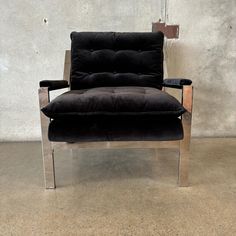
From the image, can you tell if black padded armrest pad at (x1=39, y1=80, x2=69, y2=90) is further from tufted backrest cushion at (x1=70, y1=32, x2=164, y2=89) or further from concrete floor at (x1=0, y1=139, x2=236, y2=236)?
concrete floor at (x1=0, y1=139, x2=236, y2=236)

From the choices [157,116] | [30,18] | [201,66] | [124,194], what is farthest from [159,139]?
[30,18]

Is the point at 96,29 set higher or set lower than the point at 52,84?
higher

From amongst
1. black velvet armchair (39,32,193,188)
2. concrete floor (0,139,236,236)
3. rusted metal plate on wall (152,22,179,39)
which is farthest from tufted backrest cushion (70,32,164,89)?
concrete floor (0,139,236,236)

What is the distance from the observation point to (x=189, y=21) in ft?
6.85

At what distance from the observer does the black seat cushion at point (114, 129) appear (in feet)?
3.97

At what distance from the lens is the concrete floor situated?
1.04 m

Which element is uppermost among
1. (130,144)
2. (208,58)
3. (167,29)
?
(167,29)

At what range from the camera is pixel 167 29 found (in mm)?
2080

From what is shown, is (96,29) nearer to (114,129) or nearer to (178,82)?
(178,82)

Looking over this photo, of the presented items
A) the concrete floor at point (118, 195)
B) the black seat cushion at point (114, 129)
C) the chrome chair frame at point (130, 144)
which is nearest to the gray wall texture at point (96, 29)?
the concrete floor at point (118, 195)

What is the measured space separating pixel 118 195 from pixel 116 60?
0.88 metres

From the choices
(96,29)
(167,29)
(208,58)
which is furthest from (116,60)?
(208,58)

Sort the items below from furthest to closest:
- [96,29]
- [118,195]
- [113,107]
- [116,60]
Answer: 1. [96,29]
2. [116,60]
3. [118,195]
4. [113,107]

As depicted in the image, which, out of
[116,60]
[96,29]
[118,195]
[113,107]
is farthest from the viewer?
[96,29]
